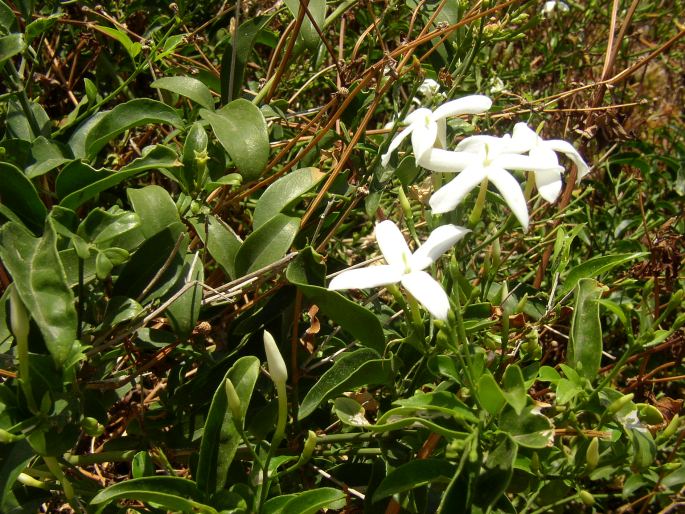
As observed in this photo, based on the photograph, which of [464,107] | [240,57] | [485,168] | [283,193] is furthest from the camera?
[240,57]

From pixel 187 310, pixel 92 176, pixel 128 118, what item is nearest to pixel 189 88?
pixel 128 118

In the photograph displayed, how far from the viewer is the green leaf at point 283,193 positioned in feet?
3.40

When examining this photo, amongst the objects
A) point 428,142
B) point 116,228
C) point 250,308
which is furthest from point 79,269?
point 428,142

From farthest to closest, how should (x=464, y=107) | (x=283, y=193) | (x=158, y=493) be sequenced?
(x=283, y=193)
(x=464, y=107)
(x=158, y=493)

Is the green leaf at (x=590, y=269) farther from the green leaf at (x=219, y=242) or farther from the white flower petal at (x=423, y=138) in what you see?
the green leaf at (x=219, y=242)

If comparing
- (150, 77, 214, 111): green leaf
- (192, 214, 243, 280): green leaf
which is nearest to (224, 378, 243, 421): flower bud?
(192, 214, 243, 280): green leaf

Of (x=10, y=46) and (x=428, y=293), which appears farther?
(x=10, y=46)

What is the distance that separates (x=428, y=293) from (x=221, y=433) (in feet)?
1.02

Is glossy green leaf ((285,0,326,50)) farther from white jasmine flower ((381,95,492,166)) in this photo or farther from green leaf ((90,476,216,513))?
green leaf ((90,476,216,513))

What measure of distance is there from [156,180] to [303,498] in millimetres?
937

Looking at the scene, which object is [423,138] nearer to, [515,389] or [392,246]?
[392,246]

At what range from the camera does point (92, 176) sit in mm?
961

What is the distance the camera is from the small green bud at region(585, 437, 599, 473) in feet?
2.58

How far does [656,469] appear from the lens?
3.20ft
